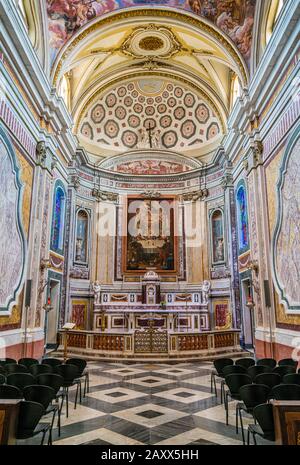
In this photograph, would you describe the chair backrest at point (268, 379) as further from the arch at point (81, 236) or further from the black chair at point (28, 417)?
the arch at point (81, 236)

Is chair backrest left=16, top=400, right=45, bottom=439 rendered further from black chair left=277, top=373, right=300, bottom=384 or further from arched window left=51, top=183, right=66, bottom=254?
arched window left=51, top=183, right=66, bottom=254

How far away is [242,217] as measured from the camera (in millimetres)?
15117

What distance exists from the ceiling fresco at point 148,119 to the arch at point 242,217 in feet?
16.0

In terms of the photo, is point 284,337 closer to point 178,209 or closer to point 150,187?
point 178,209

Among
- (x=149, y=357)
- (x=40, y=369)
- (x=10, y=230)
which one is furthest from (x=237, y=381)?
(x=10, y=230)

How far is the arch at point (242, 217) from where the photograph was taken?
47.2 feet

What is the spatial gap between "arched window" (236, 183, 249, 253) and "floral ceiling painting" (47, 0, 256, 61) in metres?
5.31

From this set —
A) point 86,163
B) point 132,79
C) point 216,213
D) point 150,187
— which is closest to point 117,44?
point 132,79

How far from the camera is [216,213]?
18.4m

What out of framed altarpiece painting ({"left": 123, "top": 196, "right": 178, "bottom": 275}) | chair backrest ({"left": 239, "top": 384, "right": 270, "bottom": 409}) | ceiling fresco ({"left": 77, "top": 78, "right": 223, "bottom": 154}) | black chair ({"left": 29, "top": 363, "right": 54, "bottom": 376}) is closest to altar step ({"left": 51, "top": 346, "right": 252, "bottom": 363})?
black chair ({"left": 29, "top": 363, "right": 54, "bottom": 376})

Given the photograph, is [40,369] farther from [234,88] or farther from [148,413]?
[234,88]

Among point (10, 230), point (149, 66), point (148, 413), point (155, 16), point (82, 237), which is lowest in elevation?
point (148, 413)

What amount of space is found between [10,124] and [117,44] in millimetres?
8506

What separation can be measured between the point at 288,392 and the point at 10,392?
3.43 metres
